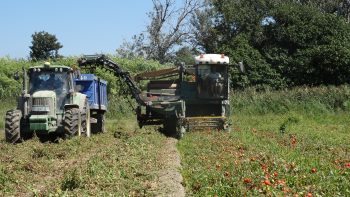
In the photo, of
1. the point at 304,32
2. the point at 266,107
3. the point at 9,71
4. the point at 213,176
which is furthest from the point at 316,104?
the point at 213,176

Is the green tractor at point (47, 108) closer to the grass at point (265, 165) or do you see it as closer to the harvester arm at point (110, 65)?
the grass at point (265, 165)

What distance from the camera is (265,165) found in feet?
33.4

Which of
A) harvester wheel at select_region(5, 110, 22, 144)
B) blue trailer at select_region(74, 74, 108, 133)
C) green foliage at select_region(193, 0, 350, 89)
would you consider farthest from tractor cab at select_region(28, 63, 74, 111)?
green foliage at select_region(193, 0, 350, 89)

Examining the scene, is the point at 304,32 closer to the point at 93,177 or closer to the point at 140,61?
the point at 140,61

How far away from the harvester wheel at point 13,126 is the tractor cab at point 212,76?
28.1 ft

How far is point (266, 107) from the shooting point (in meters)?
32.5

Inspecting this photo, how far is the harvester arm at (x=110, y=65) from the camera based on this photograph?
73.9 feet

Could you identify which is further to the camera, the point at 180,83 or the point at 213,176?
the point at 180,83

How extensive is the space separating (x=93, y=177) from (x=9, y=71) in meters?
29.6

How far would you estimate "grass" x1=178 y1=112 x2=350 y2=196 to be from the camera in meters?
8.15

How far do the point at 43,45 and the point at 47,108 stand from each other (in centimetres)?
4806

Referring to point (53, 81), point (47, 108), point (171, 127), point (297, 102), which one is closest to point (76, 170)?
point (47, 108)

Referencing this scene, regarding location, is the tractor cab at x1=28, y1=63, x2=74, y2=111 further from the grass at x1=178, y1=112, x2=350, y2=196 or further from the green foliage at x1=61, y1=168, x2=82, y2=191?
the green foliage at x1=61, y1=168, x2=82, y2=191

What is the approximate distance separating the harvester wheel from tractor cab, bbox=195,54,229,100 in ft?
28.1
